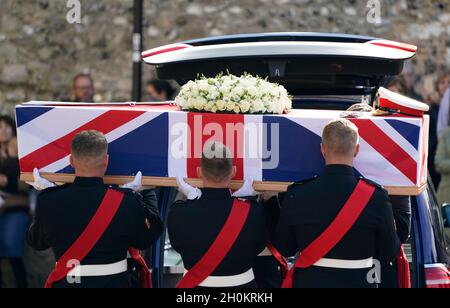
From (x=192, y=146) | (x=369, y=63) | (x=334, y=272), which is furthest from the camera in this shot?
(x=369, y=63)

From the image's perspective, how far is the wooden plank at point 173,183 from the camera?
4.87 metres

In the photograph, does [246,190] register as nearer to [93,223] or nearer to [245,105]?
[245,105]

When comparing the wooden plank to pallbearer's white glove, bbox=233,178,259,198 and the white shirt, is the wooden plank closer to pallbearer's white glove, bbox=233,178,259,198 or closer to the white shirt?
pallbearer's white glove, bbox=233,178,259,198

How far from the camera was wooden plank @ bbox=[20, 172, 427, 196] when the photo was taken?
4.87m

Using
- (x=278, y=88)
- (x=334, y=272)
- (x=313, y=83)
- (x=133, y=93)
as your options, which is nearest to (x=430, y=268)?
(x=334, y=272)

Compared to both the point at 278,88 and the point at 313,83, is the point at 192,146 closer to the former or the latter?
the point at 278,88

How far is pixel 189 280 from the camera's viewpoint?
15.8ft

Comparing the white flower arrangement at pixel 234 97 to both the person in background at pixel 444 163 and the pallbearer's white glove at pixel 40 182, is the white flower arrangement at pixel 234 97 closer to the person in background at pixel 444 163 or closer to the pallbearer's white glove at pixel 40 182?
the pallbearer's white glove at pixel 40 182

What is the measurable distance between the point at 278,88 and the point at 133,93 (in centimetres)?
716

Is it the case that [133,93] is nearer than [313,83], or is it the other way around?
[313,83]

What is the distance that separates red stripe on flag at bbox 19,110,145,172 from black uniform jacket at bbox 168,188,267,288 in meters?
0.59

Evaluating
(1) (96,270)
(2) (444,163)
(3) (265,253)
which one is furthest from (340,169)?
(2) (444,163)

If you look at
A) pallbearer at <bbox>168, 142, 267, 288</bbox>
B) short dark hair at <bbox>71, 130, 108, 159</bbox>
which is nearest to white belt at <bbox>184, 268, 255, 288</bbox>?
pallbearer at <bbox>168, 142, 267, 288</bbox>

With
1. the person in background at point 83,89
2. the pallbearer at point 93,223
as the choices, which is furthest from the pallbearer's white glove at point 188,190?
the person in background at point 83,89
